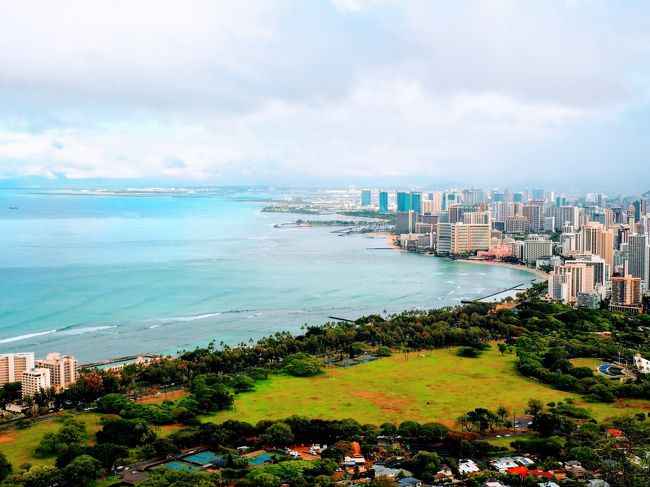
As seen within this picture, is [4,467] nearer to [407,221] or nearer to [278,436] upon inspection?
[278,436]

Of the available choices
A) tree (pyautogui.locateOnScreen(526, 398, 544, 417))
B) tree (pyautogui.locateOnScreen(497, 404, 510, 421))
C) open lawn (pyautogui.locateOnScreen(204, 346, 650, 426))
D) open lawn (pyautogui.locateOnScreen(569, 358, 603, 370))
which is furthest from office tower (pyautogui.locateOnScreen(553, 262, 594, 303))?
tree (pyautogui.locateOnScreen(497, 404, 510, 421))

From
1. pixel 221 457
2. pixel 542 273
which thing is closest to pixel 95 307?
pixel 221 457

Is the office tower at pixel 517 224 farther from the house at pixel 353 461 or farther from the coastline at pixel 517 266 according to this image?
the house at pixel 353 461

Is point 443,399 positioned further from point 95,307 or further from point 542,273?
point 542,273

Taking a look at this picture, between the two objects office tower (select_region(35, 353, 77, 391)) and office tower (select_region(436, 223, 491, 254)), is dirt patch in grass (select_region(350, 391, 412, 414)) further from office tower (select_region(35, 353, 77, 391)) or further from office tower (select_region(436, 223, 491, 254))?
office tower (select_region(436, 223, 491, 254))

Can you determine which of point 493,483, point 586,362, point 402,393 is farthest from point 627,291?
point 493,483

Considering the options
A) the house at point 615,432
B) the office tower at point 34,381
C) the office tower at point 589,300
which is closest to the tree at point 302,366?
the office tower at point 34,381
